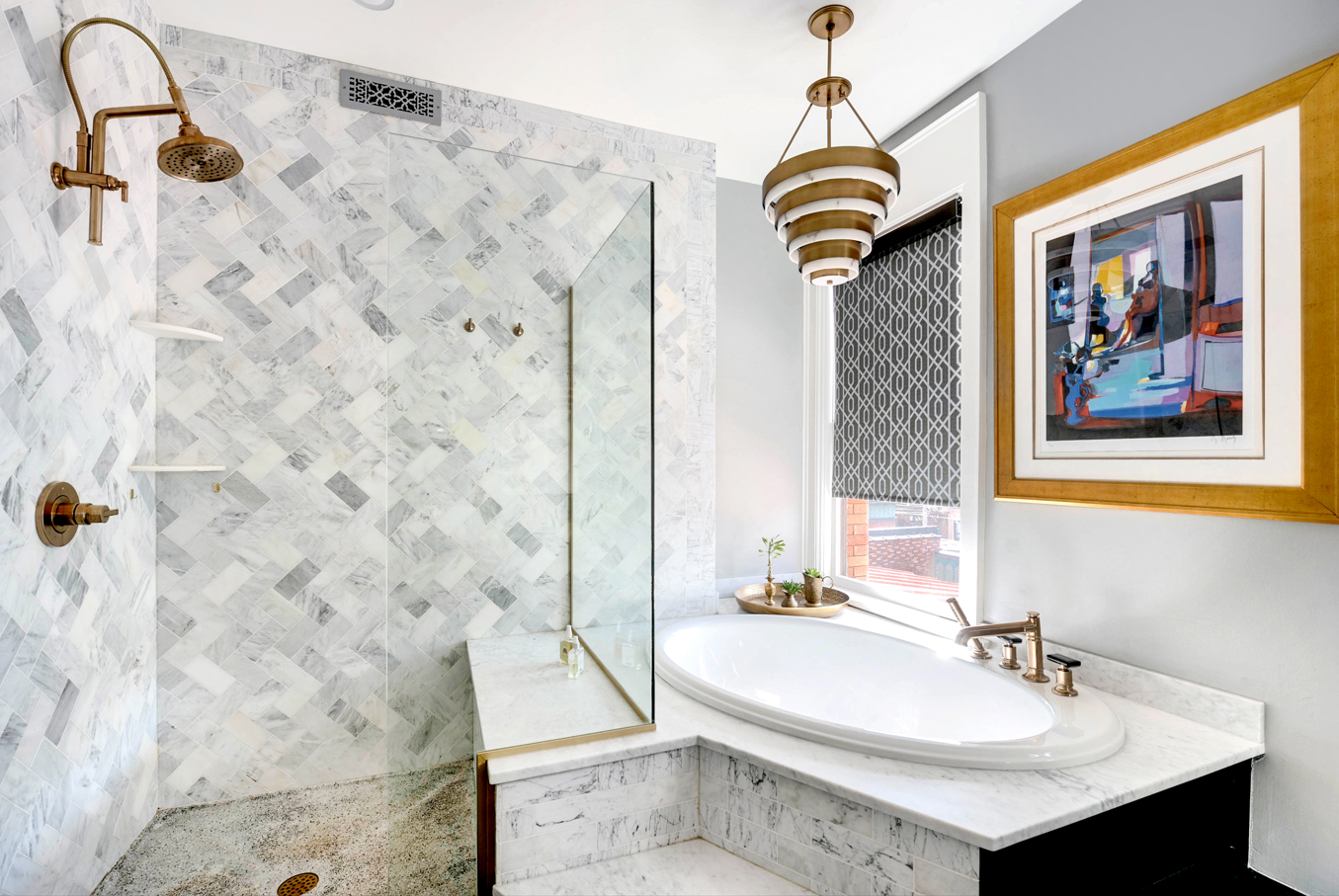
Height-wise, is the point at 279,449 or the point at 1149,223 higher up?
the point at 1149,223

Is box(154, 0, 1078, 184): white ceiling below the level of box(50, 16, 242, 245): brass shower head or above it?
above

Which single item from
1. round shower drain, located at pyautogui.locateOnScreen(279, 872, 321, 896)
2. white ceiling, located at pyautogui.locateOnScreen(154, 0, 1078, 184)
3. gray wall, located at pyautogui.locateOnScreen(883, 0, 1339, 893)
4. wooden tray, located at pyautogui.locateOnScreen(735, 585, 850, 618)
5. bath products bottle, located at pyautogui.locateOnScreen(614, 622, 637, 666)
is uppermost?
white ceiling, located at pyautogui.locateOnScreen(154, 0, 1078, 184)

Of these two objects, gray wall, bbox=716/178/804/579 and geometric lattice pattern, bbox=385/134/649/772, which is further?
gray wall, bbox=716/178/804/579

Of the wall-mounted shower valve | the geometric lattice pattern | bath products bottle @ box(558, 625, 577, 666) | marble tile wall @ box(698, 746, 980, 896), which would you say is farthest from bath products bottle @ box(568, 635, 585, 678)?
the wall-mounted shower valve

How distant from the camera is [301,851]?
72.4 inches

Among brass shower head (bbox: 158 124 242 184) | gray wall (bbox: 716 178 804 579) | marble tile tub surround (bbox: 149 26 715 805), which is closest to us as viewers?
brass shower head (bbox: 158 124 242 184)

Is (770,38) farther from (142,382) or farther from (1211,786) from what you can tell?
(1211,786)

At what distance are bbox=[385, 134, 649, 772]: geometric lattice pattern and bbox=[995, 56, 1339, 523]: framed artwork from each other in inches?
51.8

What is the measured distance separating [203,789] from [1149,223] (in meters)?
3.33

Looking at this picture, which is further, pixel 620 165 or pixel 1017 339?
pixel 620 165

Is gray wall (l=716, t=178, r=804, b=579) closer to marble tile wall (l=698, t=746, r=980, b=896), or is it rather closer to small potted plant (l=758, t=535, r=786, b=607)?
small potted plant (l=758, t=535, r=786, b=607)

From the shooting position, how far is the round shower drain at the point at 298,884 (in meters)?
1.69

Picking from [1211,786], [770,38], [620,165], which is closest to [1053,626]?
[1211,786]

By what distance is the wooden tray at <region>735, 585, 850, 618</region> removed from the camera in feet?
Answer: 8.71
